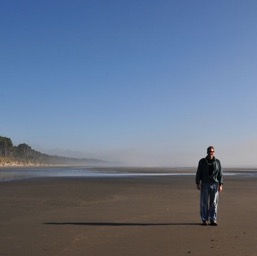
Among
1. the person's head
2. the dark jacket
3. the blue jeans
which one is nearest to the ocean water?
the dark jacket

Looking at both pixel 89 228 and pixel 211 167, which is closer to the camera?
pixel 89 228

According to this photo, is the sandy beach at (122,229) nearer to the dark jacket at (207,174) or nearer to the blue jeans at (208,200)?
the blue jeans at (208,200)

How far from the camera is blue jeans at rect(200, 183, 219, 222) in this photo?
33.7 feet

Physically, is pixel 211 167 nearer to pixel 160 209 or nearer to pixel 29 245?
pixel 160 209

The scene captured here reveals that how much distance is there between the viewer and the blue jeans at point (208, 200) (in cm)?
1027

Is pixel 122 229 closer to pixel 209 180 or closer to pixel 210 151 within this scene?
pixel 209 180

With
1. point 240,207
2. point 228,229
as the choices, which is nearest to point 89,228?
point 228,229

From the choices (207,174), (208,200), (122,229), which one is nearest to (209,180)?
(207,174)

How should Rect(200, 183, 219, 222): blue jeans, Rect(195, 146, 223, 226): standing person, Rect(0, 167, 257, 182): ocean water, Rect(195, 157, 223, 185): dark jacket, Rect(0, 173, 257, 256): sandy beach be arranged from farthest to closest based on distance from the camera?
Rect(0, 167, 257, 182): ocean water < Rect(195, 157, 223, 185): dark jacket < Rect(195, 146, 223, 226): standing person < Rect(200, 183, 219, 222): blue jeans < Rect(0, 173, 257, 256): sandy beach

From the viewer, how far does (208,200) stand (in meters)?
10.8

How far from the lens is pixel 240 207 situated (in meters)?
13.6

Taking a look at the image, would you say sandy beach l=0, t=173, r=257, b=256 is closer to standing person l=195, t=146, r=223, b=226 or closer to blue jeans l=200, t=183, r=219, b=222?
blue jeans l=200, t=183, r=219, b=222

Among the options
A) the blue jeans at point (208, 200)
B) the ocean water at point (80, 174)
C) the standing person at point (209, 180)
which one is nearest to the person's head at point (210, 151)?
the standing person at point (209, 180)

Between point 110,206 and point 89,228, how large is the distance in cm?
436
